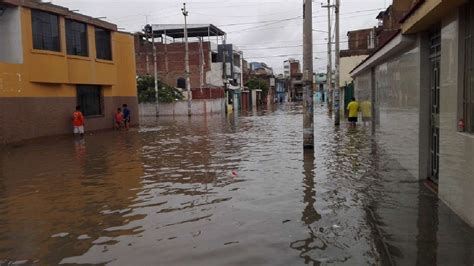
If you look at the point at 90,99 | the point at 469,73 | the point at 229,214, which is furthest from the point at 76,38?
the point at 469,73

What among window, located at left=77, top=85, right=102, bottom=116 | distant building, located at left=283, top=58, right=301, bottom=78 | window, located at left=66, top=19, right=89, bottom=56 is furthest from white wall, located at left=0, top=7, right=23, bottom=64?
distant building, located at left=283, top=58, right=301, bottom=78

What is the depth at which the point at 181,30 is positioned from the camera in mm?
54844

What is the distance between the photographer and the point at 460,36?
6.66 meters

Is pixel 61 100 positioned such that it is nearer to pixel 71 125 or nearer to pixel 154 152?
pixel 71 125

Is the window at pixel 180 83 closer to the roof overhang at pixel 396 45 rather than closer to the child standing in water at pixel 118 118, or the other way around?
the child standing in water at pixel 118 118

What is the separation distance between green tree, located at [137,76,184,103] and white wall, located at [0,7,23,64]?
26378mm

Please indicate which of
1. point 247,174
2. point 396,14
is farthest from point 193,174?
point 396,14

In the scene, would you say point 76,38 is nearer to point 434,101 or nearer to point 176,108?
point 434,101

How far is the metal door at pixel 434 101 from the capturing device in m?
8.45

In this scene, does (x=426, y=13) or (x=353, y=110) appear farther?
(x=353, y=110)

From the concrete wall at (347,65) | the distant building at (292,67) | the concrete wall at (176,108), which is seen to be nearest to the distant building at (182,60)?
the concrete wall at (176,108)

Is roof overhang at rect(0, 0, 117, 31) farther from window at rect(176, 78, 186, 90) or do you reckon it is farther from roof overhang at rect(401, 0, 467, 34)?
window at rect(176, 78, 186, 90)

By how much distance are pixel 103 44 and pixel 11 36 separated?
772 cm

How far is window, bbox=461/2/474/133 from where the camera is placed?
21.0 ft
